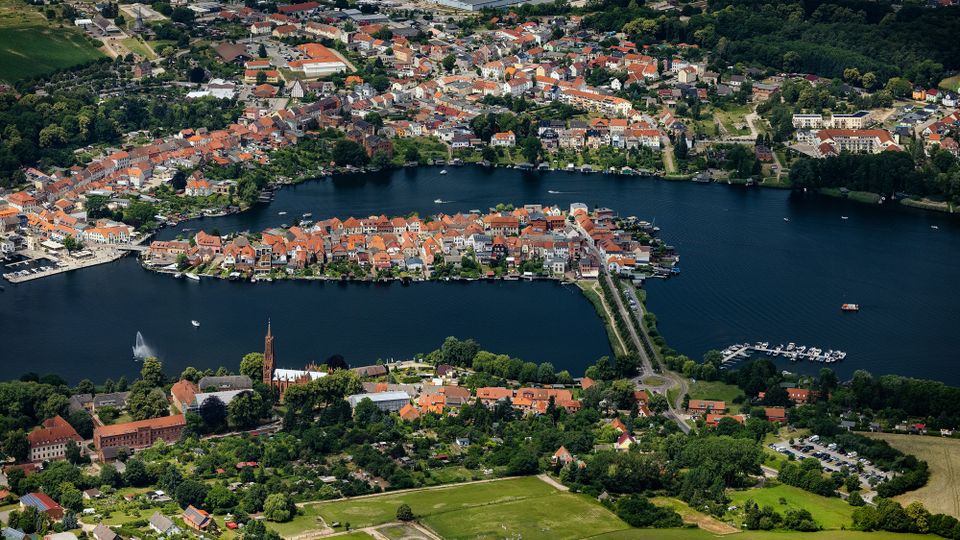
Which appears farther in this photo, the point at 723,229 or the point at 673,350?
the point at 723,229

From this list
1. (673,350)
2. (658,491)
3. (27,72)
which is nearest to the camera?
(658,491)

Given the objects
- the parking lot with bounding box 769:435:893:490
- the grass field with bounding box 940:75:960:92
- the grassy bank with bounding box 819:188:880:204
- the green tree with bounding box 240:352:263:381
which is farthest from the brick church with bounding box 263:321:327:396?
the grass field with bounding box 940:75:960:92

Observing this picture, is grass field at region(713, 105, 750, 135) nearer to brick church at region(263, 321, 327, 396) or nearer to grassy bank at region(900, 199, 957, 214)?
grassy bank at region(900, 199, 957, 214)

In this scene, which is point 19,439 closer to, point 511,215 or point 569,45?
point 511,215

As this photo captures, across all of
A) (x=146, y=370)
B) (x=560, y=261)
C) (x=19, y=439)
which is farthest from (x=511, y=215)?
(x=19, y=439)

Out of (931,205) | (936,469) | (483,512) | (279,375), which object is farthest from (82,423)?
(931,205)

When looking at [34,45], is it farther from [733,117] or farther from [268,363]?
[268,363]

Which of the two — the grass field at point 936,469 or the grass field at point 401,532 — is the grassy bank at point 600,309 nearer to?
the grass field at point 936,469
